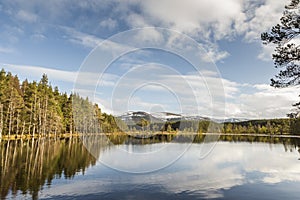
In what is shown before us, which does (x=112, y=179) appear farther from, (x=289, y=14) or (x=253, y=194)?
(x=289, y=14)

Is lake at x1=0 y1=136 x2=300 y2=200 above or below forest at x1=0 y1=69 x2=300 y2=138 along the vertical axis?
below

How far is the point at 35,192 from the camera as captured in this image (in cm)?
1705

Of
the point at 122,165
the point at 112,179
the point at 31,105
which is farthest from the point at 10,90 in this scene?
the point at 112,179

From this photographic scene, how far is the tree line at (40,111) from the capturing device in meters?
56.5

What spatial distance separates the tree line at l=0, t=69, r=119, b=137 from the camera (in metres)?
56.5

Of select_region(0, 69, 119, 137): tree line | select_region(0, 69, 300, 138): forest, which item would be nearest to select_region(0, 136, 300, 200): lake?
select_region(0, 69, 300, 138): forest

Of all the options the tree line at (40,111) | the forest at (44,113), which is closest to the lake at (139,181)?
the forest at (44,113)

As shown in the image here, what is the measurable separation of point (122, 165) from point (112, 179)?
780 cm

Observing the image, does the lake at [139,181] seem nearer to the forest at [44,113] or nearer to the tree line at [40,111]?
the forest at [44,113]

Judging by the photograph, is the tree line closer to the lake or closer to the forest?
the forest

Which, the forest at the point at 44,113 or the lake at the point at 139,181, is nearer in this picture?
the lake at the point at 139,181

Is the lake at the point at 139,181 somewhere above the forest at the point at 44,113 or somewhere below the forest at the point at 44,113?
below

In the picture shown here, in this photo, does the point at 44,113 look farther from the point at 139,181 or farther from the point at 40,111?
the point at 139,181

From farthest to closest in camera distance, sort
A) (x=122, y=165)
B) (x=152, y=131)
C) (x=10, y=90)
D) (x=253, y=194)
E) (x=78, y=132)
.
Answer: (x=152, y=131) < (x=78, y=132) < (x=10, y=90) < (x=122, y=165) < (x=253, y=194)
